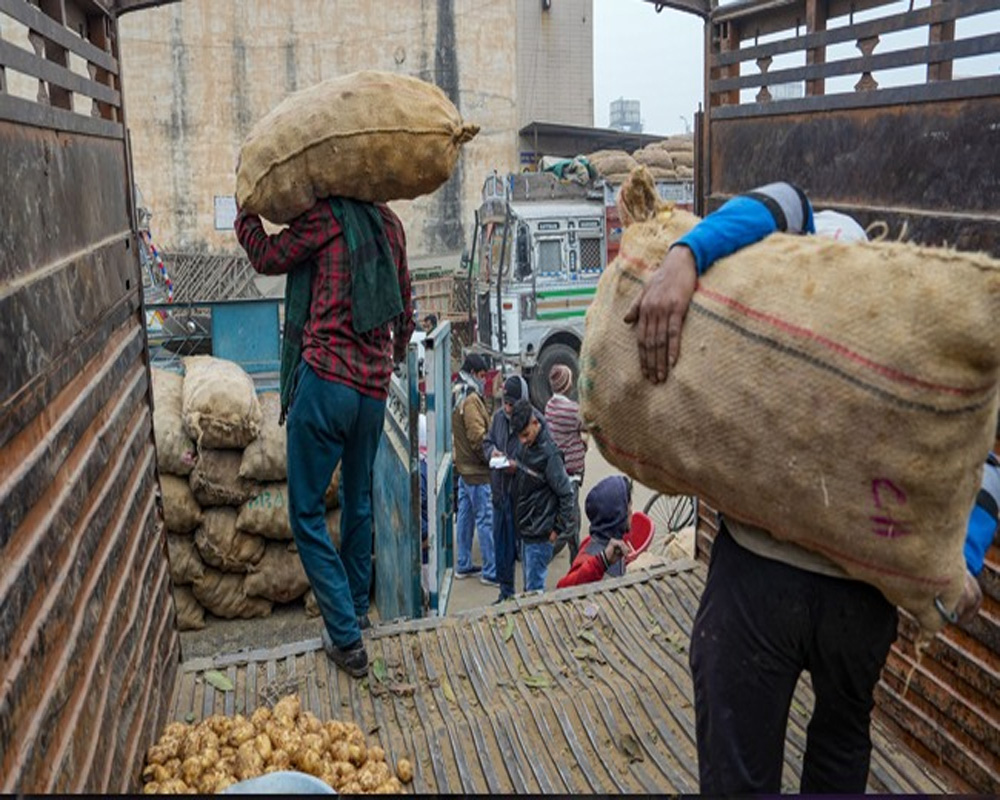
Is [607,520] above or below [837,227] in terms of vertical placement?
below

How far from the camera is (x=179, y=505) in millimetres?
6828

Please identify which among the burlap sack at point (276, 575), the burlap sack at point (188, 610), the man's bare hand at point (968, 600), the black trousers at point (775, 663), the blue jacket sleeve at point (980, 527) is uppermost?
the blue jacket sleeve at point (980, 527)

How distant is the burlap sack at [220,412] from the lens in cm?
677

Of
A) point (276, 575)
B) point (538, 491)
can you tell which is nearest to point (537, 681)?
point (538, 491)

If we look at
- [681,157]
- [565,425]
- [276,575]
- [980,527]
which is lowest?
[276,575]

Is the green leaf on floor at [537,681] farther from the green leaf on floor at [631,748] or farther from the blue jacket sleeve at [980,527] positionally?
the blue jacket sleeve at [980,527]

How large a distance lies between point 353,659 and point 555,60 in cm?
2535

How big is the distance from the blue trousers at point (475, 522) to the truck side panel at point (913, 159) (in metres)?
4.38

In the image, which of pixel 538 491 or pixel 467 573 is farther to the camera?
pixel 467 573

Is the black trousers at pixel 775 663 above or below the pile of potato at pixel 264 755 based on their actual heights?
above

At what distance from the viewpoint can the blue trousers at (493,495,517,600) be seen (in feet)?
23.2

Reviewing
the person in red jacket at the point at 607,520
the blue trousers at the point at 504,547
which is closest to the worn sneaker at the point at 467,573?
the blue trousers at the point at 504,547

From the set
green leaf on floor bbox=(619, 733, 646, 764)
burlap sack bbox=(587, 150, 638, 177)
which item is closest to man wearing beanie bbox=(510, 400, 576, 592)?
green leaf on floor bbox=(619, 733, 646, 764)

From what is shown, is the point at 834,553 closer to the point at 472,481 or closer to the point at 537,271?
the point at 472,481
